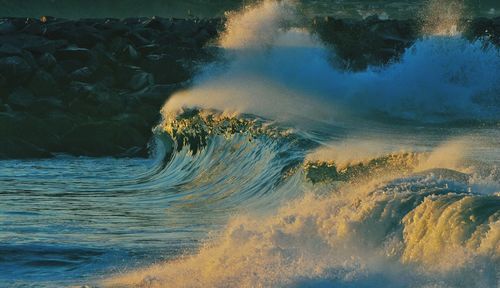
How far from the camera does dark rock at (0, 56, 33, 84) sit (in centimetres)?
2858

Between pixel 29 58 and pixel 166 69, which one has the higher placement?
pixel 29 58

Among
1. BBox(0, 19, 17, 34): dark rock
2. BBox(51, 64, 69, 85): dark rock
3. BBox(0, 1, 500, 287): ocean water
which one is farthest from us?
BBox(0, 19, 17, 34): dark rock

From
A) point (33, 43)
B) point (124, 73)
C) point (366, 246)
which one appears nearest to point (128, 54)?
point (124, 73)

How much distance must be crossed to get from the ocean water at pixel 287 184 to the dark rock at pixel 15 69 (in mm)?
4054

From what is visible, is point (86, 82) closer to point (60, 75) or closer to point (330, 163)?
point (60, 75)

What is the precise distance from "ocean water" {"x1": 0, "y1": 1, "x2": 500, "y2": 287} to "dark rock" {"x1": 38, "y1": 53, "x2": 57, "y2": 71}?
389 cm

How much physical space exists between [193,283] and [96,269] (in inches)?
70.7

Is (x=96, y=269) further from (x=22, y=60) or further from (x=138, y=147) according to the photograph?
(x=22, y=60)

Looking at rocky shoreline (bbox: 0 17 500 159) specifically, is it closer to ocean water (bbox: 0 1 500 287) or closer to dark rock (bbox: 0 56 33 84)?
dark rock (bbox: 0 56 33 84)

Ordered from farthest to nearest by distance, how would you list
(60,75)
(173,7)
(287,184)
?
(173,7) → (60,75) → (287,184)

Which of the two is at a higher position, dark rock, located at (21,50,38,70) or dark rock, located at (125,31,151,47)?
dark rock, located at (21,50,38,70)

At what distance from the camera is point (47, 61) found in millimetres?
30156

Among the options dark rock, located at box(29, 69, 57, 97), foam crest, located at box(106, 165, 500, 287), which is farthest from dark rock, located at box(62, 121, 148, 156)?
foam crest, located at box(106, 165, 500, 287)

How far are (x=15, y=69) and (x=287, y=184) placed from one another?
50.3ft
